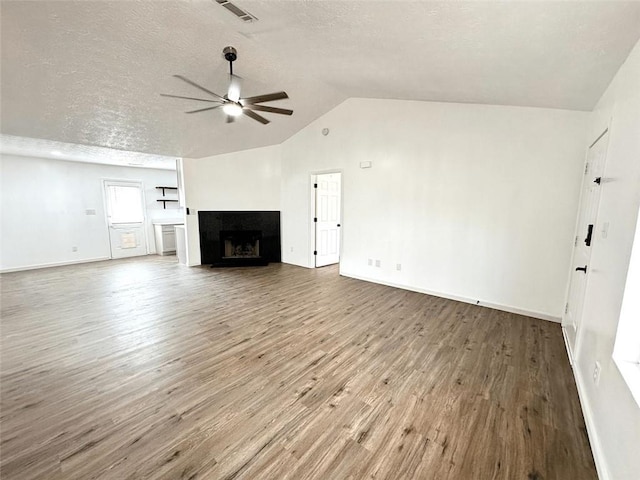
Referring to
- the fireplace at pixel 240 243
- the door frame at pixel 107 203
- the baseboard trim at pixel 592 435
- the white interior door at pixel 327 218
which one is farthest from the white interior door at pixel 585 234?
the door frame at pixel 107 203

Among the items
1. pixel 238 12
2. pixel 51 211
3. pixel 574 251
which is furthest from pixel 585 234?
pixel 51 211

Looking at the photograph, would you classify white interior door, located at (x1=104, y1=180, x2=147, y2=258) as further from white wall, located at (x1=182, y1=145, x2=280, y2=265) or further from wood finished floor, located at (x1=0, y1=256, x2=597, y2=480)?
wood finished floor, located at (x1=0, y1=256, x2=597, y2=480)

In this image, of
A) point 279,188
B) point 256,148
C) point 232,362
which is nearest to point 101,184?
point 256,148

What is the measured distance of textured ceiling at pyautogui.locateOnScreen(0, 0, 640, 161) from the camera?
1.86 metres

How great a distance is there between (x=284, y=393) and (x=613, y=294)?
2.24 m

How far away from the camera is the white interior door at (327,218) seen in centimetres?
591

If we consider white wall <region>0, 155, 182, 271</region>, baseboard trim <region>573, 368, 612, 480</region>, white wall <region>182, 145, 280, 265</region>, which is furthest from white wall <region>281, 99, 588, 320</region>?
white wall <region>0, 155, 182, 271</region>

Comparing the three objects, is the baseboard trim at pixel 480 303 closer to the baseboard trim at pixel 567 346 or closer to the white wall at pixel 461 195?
the white wall at pixel 461 195

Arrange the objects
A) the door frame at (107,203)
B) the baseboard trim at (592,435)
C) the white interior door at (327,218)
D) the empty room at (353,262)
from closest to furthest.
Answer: the baseboard trim at (592,435) → the empty room at (353,262) → the white interior door at (327,218) → the door frame at (107,203)

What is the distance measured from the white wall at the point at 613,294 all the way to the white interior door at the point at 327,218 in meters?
4.16

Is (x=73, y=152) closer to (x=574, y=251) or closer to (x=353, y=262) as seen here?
(x=353, y=262)

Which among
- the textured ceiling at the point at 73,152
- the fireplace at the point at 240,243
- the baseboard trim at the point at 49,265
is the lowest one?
the baseboard trim at the point at 49,265

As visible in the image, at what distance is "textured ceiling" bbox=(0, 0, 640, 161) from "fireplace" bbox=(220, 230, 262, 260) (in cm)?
269

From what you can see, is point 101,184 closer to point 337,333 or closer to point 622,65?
point 337,333
